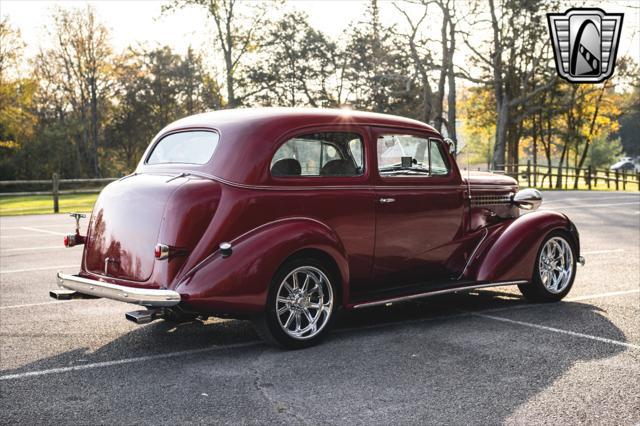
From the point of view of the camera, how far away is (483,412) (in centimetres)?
402

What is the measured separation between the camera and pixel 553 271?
24.4 feet

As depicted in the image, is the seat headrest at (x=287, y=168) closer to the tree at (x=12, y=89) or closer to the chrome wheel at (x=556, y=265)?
the chrome wheel at (x=556, y=265)

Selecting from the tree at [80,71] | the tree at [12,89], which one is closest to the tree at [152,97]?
the tree at [80,71]

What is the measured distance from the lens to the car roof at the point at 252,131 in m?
5.45

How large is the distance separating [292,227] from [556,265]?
3427 mm

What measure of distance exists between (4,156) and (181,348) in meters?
45.2

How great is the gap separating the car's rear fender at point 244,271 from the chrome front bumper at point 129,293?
0.10 metres

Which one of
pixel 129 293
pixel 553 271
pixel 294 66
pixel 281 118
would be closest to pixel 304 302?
pixel 129 293

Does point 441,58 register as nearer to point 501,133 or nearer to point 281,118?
point 501,133

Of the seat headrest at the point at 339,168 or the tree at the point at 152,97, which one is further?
the tree at the point at 152,97

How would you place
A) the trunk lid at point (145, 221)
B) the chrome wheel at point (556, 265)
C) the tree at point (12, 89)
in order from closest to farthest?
the trunk lid at point (145, 221) < the chrome wheel at point (556, 265) < the tree at point (12, 89)

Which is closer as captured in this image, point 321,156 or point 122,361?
point 122,361

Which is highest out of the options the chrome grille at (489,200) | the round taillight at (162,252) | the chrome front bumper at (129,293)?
the chrome grille at (489,200)

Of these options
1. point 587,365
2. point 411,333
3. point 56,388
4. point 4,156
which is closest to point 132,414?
point 56,388
